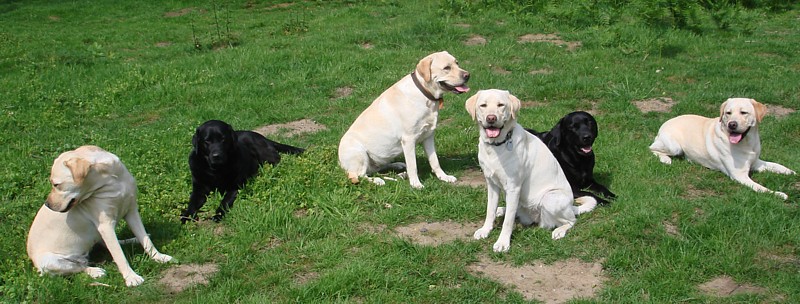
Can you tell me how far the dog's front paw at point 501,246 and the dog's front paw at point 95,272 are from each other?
9.50 ft

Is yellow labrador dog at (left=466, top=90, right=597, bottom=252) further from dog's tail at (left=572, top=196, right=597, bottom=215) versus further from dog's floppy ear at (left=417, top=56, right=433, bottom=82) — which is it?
dog's floppy ear at (left=417, top=56, right=433, bottom=82)

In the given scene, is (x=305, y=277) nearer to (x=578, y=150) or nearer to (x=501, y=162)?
(x=501, y=162)

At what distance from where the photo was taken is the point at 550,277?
16.0 feet

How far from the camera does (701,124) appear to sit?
24.0 ft

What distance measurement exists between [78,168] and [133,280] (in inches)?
35.2

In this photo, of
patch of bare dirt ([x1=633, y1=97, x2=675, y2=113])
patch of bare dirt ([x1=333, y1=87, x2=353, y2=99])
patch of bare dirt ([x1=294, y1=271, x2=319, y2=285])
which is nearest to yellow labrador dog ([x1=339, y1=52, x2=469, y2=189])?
patch of bare dirt ([x1=294, y1=271, x2=319, y2=285])

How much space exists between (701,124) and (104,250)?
5951 mm

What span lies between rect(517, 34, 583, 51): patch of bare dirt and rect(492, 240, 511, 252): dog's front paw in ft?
24.1

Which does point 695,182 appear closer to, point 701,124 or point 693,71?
point 701,124

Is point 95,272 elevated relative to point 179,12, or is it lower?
elevated

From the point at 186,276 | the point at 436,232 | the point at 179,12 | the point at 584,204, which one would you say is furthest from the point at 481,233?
→ the point at 179,12

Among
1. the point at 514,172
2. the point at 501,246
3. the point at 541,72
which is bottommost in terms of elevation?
the point at 541,72

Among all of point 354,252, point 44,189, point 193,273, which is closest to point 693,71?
point 354,252

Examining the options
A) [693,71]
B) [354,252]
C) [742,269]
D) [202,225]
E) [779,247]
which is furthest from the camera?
[693,71]
